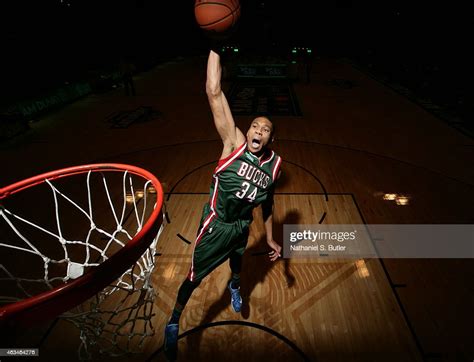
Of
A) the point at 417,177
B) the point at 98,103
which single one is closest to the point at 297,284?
the point at 417,177

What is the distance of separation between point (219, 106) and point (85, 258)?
261 centimetres

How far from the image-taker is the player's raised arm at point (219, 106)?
2.01m

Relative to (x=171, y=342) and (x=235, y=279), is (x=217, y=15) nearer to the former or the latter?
(x=235, y=279)

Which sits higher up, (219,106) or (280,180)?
(219,106)

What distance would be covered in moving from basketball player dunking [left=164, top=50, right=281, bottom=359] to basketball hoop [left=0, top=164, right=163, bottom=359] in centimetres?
36

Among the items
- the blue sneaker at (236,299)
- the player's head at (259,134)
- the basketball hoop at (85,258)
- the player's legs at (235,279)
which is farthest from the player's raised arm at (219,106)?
the blue sneaker at (236,299)

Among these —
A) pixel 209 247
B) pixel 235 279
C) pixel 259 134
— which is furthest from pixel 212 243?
pixel 259 134

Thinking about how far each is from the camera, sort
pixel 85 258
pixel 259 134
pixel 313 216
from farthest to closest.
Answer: pixel 313 216 < pixel 85 258 < pixel 259 134

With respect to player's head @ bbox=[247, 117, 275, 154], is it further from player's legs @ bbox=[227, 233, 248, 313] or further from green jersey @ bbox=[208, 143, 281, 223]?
player's legs @ bbox=[227, 233, 248, 313]

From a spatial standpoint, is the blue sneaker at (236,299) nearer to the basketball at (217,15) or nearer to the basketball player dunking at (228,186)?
the basketball player dunking at (228,186)

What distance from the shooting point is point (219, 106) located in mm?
2055

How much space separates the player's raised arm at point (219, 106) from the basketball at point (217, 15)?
489 millimetres

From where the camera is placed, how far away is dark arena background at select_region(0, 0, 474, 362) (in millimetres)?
2598

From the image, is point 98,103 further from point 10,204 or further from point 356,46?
point 356,46
